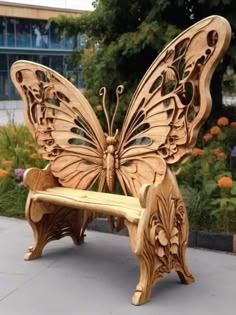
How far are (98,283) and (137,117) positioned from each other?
1.23 meters

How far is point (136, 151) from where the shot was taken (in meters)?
4.14

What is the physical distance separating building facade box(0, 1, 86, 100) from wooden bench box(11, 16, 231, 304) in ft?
96.5

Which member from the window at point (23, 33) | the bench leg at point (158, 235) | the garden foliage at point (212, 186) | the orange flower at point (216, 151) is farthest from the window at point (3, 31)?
the bench leg at point (158, 235)

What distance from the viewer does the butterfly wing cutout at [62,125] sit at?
449 centimetres

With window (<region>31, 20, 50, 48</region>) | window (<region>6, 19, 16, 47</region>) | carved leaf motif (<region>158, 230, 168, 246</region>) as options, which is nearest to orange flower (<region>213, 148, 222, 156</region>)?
carved leaf motif (<region>158, 230, 168, 246</region>)

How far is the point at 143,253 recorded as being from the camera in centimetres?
366

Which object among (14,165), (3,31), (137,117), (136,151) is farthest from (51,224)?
(3,31)

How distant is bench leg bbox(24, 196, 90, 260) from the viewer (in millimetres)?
4566

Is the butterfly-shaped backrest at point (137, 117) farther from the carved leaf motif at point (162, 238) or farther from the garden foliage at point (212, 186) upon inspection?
the garden foliage at point (212, 186)

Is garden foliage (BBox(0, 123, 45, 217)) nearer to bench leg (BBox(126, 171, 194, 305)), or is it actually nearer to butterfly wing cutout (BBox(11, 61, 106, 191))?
butterfly wing cutout (BBox(11, 61, 106, 191))

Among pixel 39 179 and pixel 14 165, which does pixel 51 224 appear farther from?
pixel 14 165

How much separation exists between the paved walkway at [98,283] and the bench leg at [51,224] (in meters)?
0.10

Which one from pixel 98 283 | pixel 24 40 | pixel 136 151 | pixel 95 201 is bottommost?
pixel 98 283

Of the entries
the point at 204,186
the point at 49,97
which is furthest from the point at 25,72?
the point at 204,186
